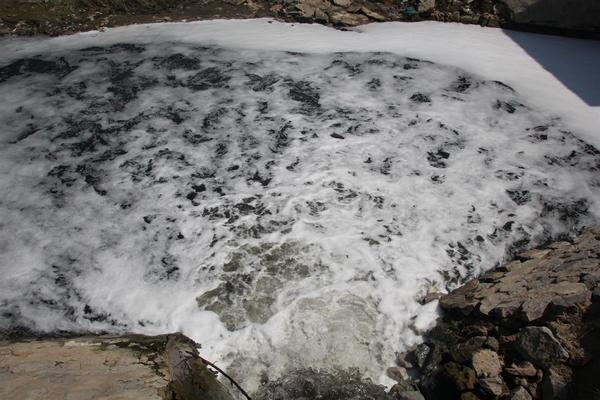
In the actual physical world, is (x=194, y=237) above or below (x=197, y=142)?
below

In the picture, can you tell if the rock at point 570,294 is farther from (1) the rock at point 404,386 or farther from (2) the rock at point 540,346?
(1) the rock at point 404,386

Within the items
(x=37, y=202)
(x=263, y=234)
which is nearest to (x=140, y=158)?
(x=37, y=202)

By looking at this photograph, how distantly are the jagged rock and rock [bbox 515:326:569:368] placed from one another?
0.16 m

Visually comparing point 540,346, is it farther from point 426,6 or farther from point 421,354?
point 426,6

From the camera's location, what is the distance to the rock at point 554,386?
8.91ft

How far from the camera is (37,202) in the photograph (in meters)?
4.43

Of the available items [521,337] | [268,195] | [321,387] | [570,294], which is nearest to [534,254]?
[570,294]

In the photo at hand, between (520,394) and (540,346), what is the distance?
0.32 m

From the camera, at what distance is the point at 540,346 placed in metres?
2.93

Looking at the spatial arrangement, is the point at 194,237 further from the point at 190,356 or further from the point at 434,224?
the point at 434,224

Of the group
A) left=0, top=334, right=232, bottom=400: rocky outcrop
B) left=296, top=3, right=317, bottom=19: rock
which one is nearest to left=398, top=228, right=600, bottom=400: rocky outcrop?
left=0, top=334, right=232, bottom=400: rocky outcrop

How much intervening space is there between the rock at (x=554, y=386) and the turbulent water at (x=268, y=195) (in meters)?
0.96

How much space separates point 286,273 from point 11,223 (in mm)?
2490

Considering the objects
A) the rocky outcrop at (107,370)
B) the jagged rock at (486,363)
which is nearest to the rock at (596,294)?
the jagged rock at (486,363)
